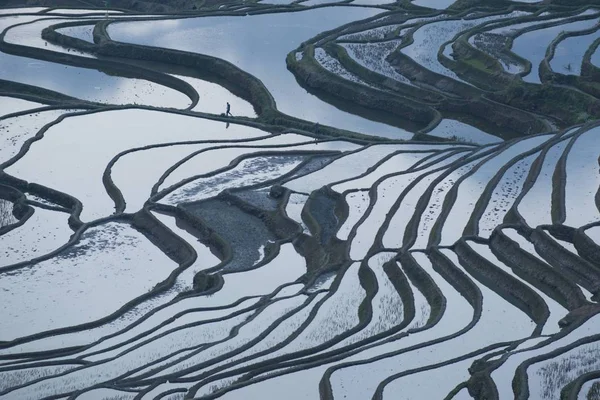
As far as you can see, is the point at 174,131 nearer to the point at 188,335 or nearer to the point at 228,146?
the point at 228,146

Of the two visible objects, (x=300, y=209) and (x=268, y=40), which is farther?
(x=268, y=40)

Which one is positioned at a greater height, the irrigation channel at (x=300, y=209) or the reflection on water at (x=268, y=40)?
the reflection on water at (x=268, y=40)

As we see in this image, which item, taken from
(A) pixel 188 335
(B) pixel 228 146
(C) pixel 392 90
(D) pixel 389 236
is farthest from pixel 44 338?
(C) pixel 392 90

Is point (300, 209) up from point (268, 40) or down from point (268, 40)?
down

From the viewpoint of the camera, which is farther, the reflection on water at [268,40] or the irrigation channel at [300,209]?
the reflection on water at [268,40]

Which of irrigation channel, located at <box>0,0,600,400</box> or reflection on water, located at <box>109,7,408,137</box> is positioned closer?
irrigation channel, located at <box>0,0,600,400</box>
